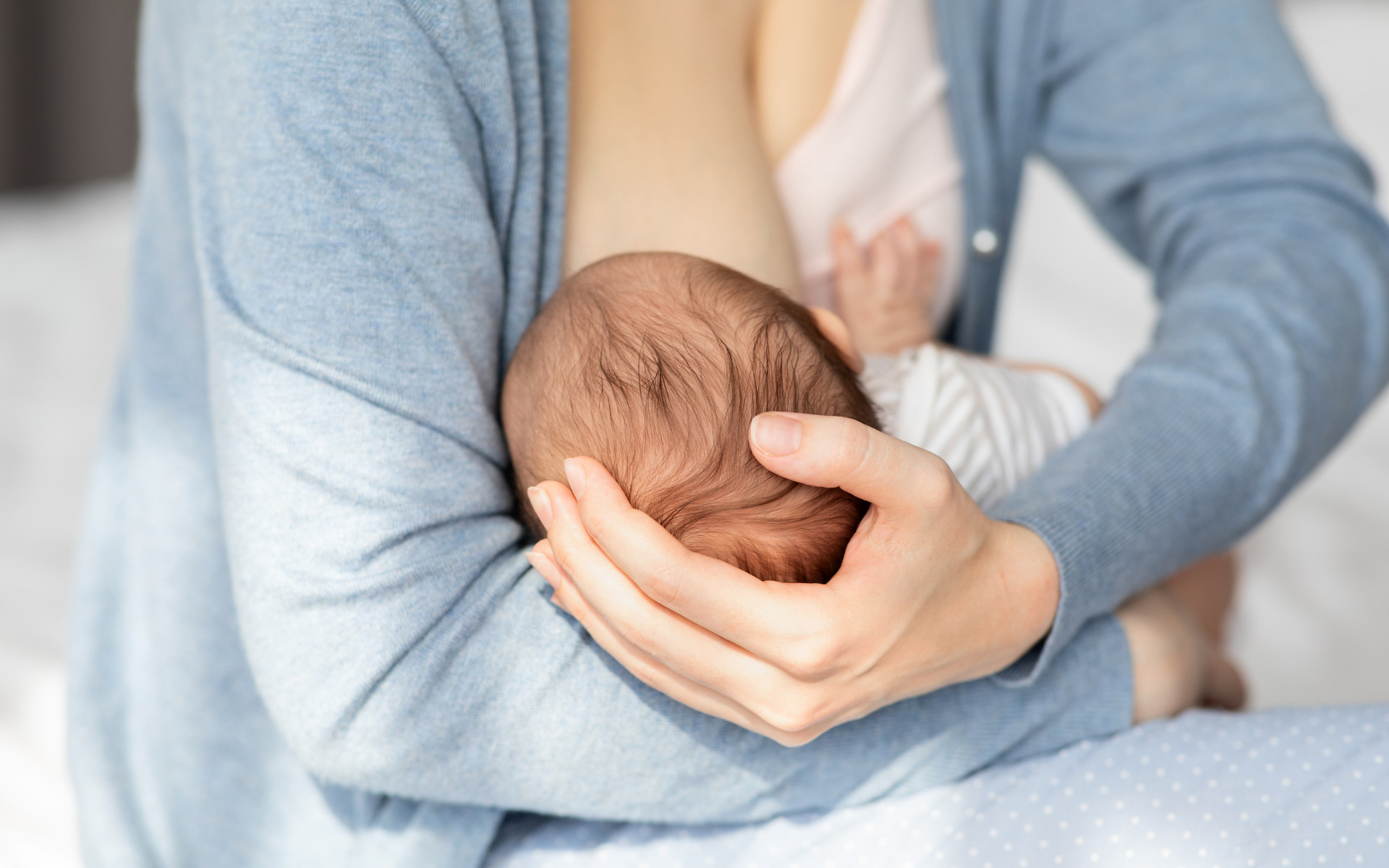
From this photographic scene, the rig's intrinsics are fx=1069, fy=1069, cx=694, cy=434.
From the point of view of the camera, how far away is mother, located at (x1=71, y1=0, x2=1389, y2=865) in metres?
0.63

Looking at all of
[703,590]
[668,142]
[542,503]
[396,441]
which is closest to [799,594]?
[703,590]

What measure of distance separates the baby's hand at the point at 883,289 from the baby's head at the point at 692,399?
30 centimetres

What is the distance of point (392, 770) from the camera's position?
0.66 meters

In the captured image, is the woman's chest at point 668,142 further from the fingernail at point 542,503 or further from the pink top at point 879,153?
the fingernail at point 542,503

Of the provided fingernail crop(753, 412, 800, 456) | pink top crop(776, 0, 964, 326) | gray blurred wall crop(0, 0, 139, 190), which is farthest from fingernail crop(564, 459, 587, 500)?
gray blurred wall crop(0, 0, 139, 190)

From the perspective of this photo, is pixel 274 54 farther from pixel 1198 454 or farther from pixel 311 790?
pixel 1198 454

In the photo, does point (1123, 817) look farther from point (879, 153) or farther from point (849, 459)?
point (879, 153)

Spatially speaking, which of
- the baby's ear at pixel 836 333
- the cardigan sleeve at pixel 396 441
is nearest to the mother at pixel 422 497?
the cardigan sleeve at pixel 396 441

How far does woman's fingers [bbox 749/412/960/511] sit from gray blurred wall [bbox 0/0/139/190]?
10.5 ft

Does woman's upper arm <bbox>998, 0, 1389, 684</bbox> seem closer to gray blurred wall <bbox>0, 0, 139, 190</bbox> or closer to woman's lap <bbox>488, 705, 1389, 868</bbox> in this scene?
woman's lap <bbox>488, 705, 1389, 868</bbox>

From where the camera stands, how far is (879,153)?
999mm

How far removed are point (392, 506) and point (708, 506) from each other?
7.4 inches

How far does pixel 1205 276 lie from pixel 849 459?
59cm

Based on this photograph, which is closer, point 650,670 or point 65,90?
point 650,670
